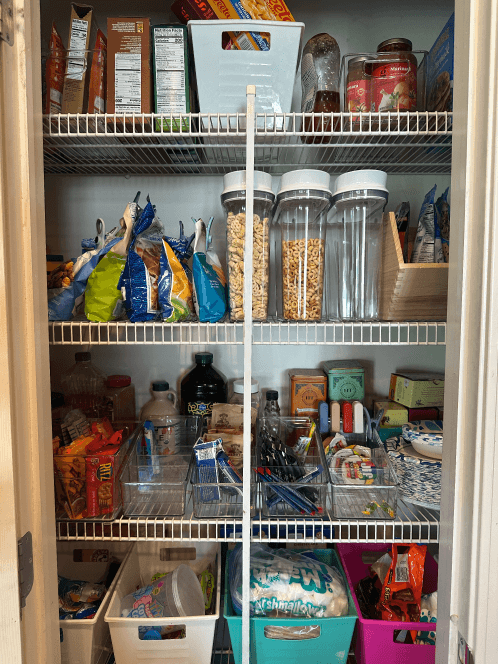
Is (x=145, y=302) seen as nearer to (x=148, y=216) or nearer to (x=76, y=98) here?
(x=148, y=216)

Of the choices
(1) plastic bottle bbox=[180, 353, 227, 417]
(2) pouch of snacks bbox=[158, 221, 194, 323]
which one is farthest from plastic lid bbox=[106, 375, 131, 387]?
(2) pouch of snacks bbox=[158, 221, 194, 323]

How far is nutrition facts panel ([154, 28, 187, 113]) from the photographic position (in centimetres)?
98

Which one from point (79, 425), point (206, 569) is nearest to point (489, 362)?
point (79, 425)

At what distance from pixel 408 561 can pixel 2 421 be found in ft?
3.10

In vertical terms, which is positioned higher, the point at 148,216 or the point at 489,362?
the point at 148,216

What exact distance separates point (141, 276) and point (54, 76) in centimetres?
49

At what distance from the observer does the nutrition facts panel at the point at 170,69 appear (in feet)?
3.21

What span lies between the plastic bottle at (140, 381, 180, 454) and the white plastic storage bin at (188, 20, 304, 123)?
78 centimetres

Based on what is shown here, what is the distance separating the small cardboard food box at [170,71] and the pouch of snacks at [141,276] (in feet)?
0.74

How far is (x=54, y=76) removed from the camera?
976mm

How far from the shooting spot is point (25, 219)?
2.23 ft

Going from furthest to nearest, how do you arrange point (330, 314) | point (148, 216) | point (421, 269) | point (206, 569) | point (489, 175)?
point (206, 569) < point (330, 314) < point (148, 216) < point (421, 269) < point (489, 175)

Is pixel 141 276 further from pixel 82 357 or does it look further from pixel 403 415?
pixel 403 415

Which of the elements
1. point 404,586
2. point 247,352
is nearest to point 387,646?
point 404,586
